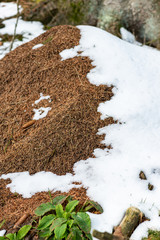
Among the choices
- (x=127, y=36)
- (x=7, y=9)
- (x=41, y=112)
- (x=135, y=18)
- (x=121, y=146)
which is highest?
(x=7, y=9)

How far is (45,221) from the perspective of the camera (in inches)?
73.7

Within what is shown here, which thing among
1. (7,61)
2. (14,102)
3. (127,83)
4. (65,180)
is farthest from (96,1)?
(65,180)

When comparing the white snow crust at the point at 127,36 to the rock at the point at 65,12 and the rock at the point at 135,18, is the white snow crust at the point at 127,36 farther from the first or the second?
the rock at the point at 65,12

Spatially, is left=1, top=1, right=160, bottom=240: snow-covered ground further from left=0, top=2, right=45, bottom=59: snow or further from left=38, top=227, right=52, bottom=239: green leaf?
left=0, top=2, right=45, bottom=59: snow

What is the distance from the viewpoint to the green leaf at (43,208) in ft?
6.32

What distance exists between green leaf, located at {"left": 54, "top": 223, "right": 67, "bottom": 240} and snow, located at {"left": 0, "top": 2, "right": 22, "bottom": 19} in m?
5.86

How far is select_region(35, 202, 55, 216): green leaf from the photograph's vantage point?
1.93 meters

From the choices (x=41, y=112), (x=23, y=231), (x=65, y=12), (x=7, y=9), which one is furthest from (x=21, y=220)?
(x=7, y=9)

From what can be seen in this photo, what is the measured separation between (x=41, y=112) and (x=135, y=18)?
3346 mm

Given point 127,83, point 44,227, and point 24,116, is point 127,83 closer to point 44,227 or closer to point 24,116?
point 24,116

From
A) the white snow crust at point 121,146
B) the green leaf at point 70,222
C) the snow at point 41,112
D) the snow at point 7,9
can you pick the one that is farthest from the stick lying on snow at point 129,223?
the snow at point 7,9

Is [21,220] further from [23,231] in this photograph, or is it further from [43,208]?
[43,208]

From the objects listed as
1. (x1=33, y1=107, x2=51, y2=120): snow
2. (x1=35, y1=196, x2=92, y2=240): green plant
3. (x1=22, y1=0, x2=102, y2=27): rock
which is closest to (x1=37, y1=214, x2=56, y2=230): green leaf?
(x1=35, y1=196, x2=92, y2=240): green plant

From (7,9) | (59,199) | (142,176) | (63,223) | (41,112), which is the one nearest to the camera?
(63,223)
